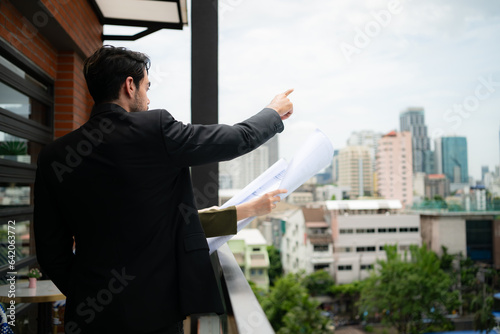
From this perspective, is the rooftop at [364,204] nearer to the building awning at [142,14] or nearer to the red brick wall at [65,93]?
the building awning at [142,14]

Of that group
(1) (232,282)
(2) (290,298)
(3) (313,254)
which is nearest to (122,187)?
(1) (232,282)

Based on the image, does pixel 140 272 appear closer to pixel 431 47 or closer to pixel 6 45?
pixel 6 45

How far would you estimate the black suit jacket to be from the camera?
70 centimetres

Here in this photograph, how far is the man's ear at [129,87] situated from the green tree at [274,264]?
1503 inches

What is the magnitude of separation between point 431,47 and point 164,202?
63.9 meters

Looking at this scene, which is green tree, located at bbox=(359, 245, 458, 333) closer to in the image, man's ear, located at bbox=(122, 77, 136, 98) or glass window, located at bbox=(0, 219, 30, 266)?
glass window, located at bbox=(0, 219, 30, 266)

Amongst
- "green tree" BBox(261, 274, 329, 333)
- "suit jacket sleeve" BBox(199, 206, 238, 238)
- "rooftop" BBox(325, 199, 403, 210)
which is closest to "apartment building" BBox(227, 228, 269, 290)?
"green tree" BBox(261, 274, 329, 333)

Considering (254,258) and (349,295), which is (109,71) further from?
(349,295)

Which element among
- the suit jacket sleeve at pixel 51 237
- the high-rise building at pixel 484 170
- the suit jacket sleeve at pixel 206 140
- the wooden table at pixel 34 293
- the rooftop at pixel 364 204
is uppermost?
the high-rise building at pixel 484 170

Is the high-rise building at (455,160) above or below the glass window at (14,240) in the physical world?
above

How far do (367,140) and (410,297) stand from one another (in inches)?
875

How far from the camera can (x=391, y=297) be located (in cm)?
3017

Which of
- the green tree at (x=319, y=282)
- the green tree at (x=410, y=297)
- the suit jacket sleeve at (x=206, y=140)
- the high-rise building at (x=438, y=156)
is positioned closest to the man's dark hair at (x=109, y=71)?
the suit jacket sleeve at (x=206, y=140)
